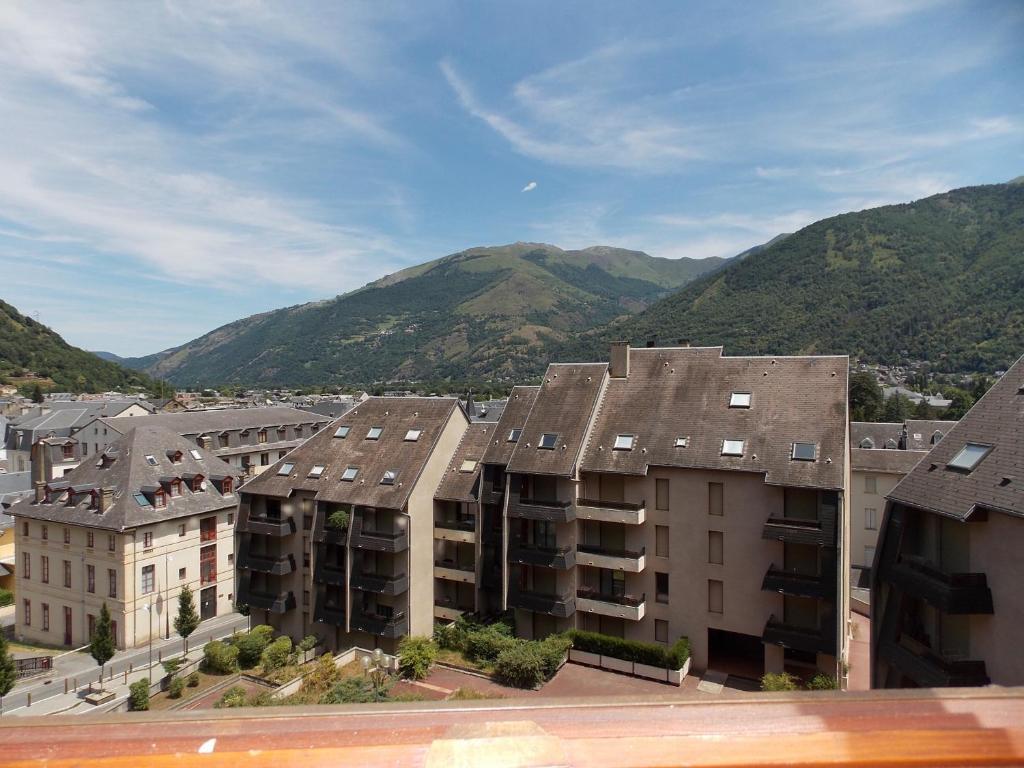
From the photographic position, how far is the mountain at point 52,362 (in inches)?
6255

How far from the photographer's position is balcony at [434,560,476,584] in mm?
34219

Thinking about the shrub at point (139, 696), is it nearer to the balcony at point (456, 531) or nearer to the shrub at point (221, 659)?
the shrub at point (221, 659)

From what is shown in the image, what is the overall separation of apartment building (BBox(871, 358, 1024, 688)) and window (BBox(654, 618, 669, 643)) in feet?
42.5

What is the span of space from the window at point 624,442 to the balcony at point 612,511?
268 centimetres

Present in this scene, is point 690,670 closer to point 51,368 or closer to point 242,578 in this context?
point 242,578

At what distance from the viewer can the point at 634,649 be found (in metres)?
28.0

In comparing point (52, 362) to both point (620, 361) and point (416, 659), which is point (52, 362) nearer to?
point (416, 659)

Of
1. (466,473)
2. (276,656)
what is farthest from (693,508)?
(276,656)

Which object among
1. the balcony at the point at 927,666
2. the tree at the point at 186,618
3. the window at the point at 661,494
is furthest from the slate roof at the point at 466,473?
the balcony at the point at 927,666

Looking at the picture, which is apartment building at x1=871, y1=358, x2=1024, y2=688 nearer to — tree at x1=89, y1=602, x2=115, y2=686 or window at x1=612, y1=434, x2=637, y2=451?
window at x1=612, y1=434, x2=637, y2=451

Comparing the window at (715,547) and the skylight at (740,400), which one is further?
the skylight at (740,400)

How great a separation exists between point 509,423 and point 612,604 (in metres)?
11.3

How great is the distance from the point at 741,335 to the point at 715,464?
182082 mm

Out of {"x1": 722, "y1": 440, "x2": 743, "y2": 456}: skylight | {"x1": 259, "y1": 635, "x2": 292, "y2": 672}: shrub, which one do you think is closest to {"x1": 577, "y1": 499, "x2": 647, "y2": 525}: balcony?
{"x1": 722, "y1": 440, "x2": 743, "y2": 456}: skylight
